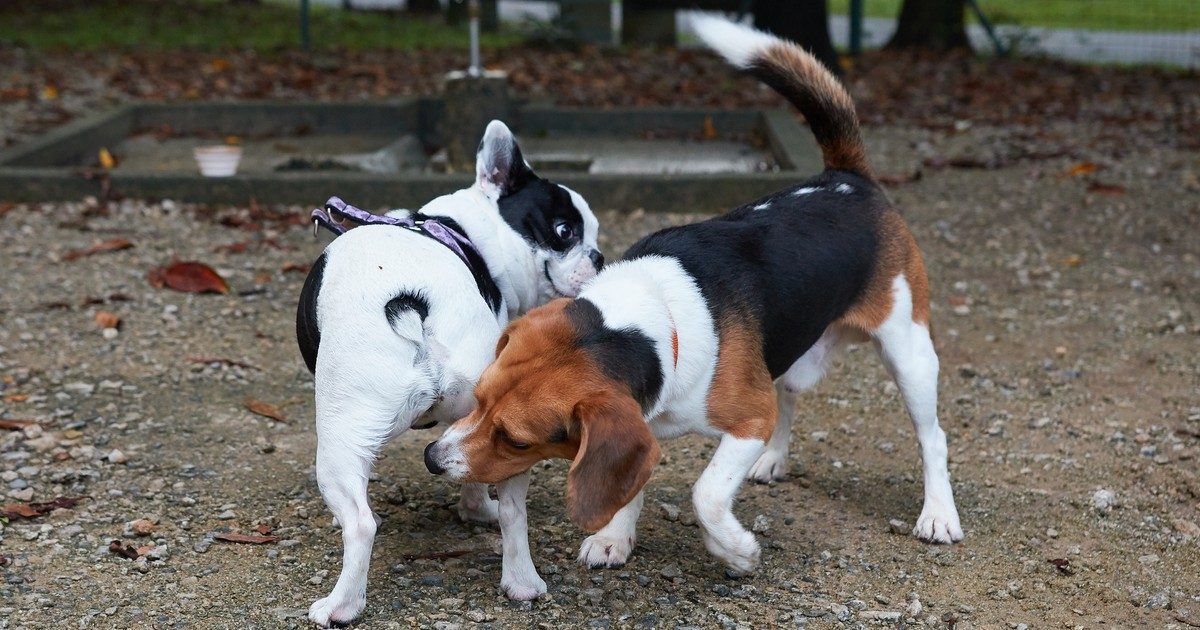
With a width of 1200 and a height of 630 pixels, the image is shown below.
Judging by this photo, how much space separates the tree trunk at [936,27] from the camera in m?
16.4

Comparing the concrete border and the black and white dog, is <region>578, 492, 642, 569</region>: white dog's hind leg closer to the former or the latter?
the black and white dog

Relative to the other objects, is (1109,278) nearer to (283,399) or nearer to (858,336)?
(858,336)

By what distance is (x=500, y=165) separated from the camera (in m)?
4.15

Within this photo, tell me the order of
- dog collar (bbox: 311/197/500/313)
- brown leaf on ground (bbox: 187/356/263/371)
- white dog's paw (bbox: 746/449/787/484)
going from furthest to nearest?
1. brown leaf on ground (bbox: 187/356/263/371)
2. white dog's paw (bbox: 746/449/787/484)
3. dog collar (bbox: 311/197/500/313)

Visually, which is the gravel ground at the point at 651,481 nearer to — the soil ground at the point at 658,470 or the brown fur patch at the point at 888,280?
the soil ground at the point at 658,470

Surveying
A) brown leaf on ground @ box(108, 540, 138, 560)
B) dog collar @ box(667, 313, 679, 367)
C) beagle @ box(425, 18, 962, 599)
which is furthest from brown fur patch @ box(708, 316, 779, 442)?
brown leaf on ground @ box(108, 540, 138, 560)

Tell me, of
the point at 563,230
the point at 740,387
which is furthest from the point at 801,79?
the point at 740,387

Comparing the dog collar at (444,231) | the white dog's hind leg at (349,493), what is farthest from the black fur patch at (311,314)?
the white dog's hind leg at (349,493)

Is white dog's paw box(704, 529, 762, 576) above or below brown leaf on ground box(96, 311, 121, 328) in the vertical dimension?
above

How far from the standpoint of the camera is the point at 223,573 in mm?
3803

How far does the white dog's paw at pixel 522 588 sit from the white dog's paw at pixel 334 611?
1.46 ft

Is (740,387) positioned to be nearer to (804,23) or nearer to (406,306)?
(406,306)

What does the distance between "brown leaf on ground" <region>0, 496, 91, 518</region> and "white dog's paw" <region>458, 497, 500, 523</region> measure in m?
1.32

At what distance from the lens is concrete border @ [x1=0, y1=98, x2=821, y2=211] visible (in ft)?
25.7
